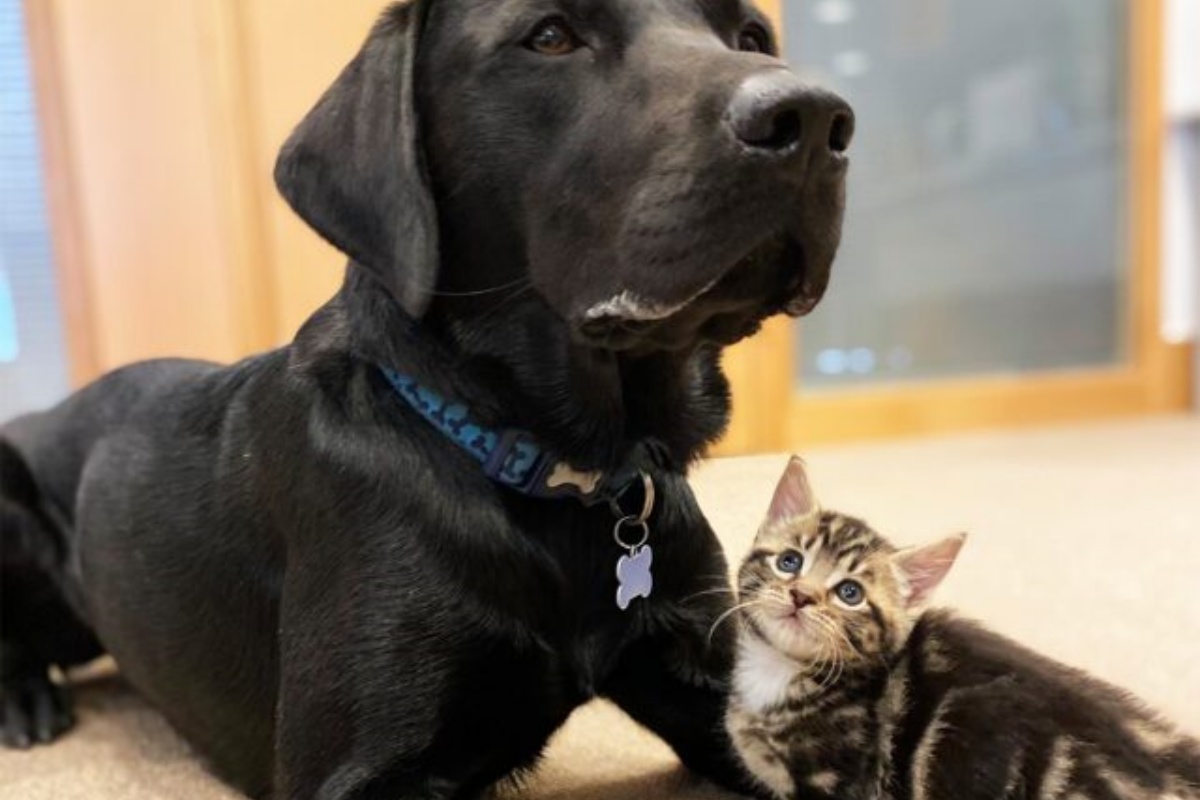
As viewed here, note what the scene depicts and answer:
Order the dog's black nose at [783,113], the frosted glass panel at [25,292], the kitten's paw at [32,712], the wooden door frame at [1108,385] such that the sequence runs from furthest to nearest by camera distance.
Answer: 1. the wooden door frame at [1108,385]
2. the frosted glass panel at [25,292]
3. the kitten's paw at [32,712]
4. the dog's black nose at [783,113]

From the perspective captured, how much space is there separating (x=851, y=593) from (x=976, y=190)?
8.90 ft

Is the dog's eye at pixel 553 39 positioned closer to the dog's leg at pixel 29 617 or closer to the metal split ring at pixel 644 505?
the metal split ring at pixel 644 505

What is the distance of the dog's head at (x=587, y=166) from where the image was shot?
0.85 meters

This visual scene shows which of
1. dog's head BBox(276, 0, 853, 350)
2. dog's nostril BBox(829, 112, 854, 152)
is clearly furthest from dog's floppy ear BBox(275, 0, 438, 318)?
dog's nostril BBox(829, 112, 854, 152)

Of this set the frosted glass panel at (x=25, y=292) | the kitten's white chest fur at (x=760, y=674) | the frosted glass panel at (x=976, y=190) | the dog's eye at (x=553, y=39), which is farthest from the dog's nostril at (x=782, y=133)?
the frosted glass panel at (x=976, y=190)

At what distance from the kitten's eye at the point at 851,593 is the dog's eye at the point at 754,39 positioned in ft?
1.69

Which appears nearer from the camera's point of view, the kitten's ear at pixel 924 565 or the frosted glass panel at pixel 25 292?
the kitten's ear at pixel 924 565

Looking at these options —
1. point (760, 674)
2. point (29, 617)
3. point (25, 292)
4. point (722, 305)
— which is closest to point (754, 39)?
point (722, 305)

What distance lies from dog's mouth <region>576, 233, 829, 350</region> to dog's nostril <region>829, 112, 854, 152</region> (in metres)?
0.07

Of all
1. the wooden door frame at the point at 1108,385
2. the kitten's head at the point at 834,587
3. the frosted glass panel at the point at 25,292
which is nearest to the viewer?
the kitten's head at the point at 834,587

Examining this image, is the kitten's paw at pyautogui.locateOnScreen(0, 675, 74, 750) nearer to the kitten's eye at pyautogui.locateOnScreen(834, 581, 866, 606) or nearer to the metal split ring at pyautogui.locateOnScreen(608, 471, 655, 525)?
the metal split ring at pyautogui.locateOnScreen(608, 471, 655, 525)

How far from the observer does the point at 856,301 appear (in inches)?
130

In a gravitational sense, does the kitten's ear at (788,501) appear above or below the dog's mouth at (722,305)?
Result: below

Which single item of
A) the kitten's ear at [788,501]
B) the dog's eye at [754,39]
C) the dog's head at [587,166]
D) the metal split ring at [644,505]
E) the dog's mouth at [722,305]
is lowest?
the kitten's ear at [788,501]
